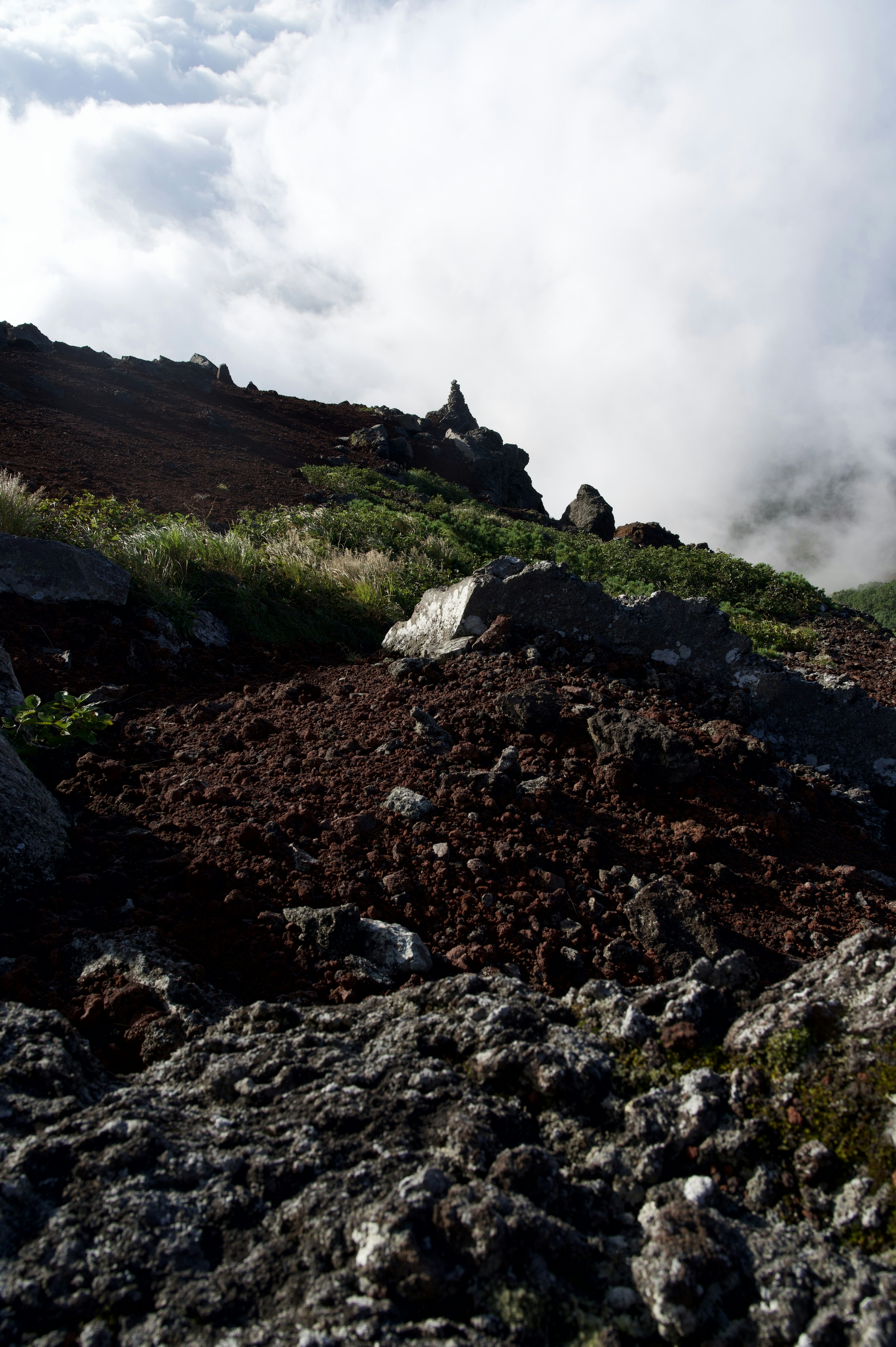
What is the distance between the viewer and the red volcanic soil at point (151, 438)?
11062 mm

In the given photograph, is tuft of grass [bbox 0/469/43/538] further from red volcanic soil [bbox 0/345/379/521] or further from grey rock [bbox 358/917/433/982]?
grey rock [bbox 358/917/433/982]

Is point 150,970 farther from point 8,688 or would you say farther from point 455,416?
point 455,416

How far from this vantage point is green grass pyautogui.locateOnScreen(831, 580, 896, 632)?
75.6ft

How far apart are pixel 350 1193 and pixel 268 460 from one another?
17.8 m

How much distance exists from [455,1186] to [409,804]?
1821 mm

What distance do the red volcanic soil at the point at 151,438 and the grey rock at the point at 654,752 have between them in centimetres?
818

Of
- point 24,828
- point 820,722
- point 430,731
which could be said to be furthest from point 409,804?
point 820,722

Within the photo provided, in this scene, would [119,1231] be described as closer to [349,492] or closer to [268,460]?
[349,492]

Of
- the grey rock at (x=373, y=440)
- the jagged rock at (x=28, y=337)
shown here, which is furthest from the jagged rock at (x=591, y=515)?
the jagged rock at (x=28, y=337)

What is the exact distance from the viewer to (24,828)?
2.54 metres

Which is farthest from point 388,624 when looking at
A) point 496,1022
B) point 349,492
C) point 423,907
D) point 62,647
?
point 349,492

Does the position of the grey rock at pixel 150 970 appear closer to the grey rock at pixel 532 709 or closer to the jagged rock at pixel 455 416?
the grey rock at pixel 532 709

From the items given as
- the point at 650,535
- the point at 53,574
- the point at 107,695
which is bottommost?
the point at 107,695

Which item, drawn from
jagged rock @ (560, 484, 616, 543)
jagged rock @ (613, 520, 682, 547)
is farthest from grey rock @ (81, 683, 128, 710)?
jagged rock @ (560, 484, 616, 543)
